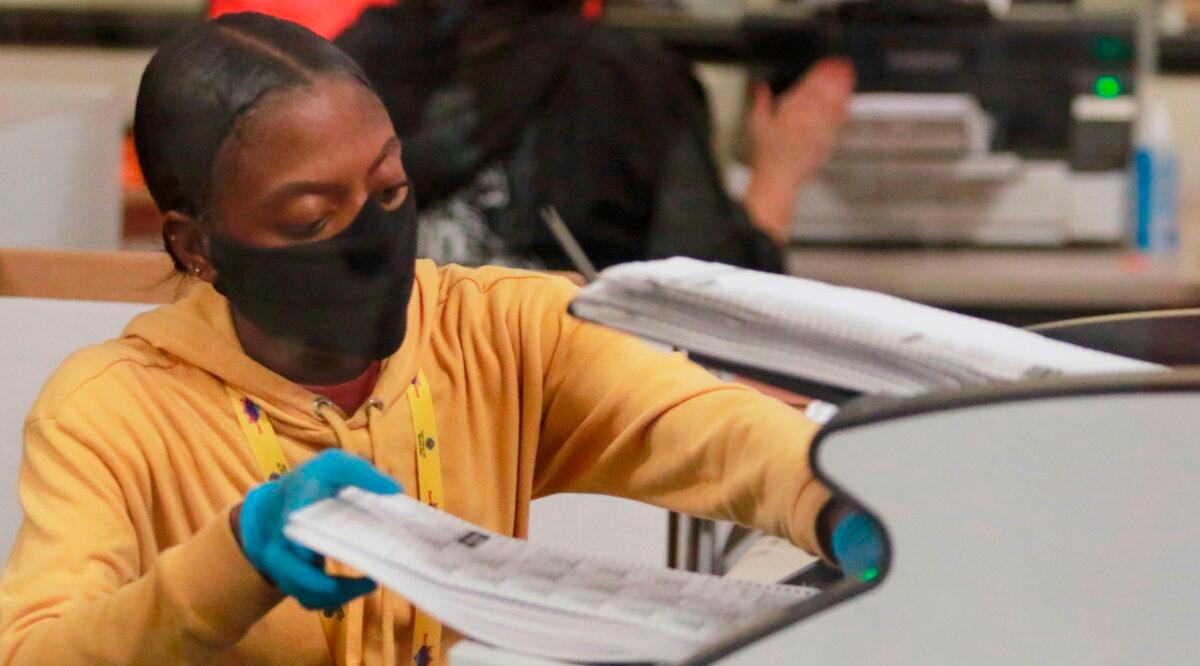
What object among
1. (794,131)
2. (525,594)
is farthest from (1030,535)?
(794,131)

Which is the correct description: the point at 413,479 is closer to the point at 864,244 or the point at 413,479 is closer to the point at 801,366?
the point at 801,366

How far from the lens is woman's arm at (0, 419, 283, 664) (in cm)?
69

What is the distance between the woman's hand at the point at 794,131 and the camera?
2.21m

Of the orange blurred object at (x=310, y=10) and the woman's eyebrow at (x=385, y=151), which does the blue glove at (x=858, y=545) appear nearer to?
the woman's eyebrow at (x=385, y=151)

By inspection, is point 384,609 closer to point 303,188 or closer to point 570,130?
point 303,188

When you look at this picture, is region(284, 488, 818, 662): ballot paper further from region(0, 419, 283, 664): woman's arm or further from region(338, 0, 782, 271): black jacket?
region(338, 0, 782, 271): black jacket

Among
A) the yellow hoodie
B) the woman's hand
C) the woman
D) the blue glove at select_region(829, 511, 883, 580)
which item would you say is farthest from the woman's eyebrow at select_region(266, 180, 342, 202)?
the woman's hand

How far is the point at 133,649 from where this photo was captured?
708mm

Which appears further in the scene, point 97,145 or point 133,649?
point 97,145

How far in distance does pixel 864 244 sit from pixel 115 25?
1286 millimetres

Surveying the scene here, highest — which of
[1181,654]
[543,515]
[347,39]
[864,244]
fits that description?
[347,39]

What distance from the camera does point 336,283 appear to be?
0.80 meters

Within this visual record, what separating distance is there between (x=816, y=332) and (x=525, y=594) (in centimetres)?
17

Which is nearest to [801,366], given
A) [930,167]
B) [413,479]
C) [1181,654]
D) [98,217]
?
[1181,654]
